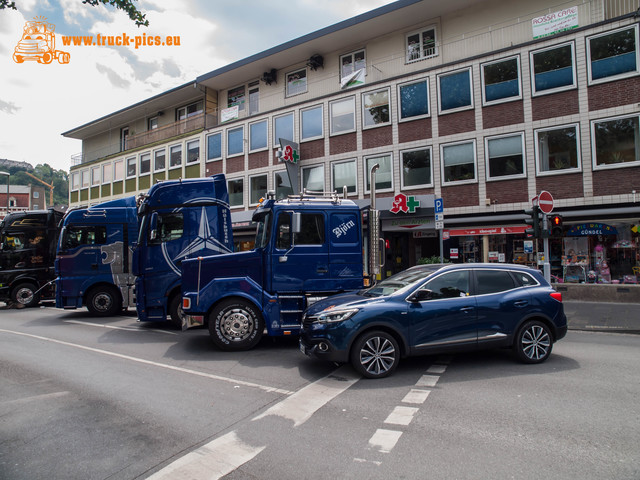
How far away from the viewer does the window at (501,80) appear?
16906mm

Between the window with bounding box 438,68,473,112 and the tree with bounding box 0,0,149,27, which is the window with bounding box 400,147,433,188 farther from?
the tree with bounding box 0,0,149,27

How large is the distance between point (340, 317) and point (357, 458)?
8.03 ft

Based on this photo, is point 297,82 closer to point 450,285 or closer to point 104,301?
point 104,301

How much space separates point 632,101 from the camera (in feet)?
48.6

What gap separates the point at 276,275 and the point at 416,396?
11.6 feet

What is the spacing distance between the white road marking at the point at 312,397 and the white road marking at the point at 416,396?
0.82 m

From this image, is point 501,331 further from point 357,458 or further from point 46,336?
point 46,336

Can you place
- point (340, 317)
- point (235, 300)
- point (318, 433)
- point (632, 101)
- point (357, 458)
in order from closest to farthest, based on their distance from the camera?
1. point (357, 458)
2. point (318, 433)
3. point (340, 317)
4. point (235, 300)
5. point (632, 101)

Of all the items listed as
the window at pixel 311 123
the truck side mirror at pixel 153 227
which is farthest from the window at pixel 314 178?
the truck side mirror at pixel 153 227

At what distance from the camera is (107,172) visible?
109ft

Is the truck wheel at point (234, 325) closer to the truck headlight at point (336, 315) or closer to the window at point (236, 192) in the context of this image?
the truck headlight at point (336, 315)

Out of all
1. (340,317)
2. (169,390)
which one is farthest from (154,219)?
(340,317)

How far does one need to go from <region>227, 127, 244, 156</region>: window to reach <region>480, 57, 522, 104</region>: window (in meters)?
13.8

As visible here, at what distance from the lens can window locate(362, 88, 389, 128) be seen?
65.1 feet
